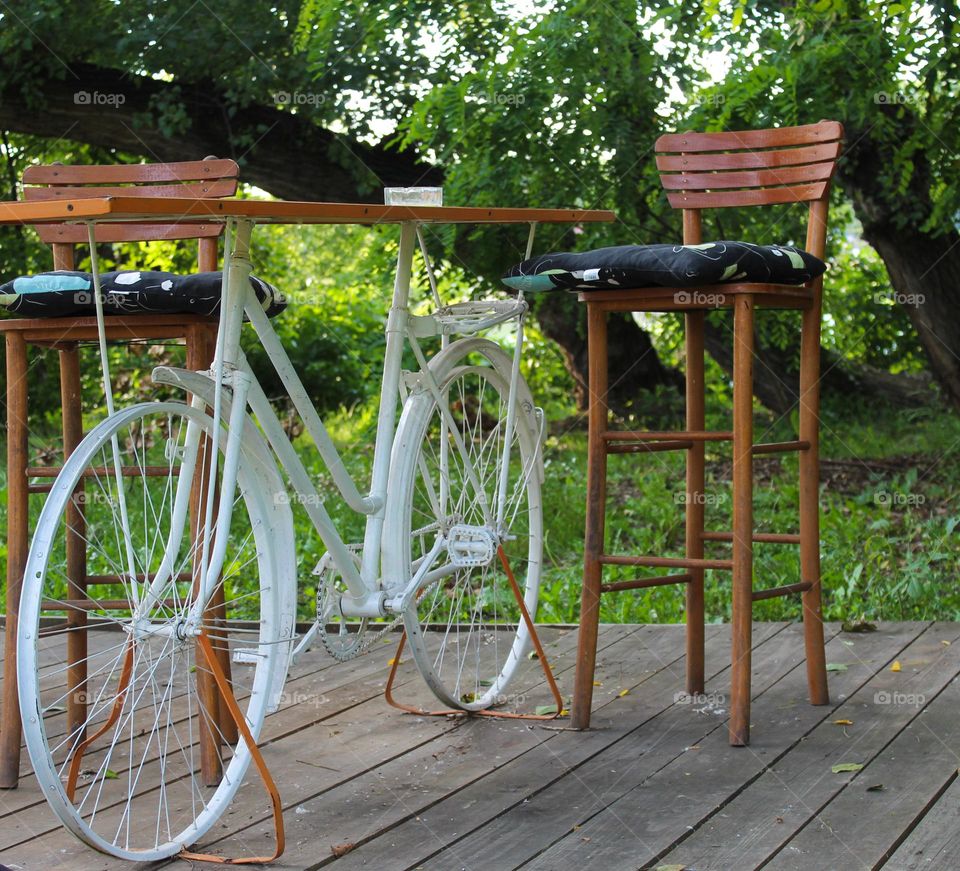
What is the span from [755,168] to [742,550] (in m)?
0.90

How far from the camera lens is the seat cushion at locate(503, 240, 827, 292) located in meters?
2.40

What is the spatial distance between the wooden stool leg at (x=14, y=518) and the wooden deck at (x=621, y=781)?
0.26 ft

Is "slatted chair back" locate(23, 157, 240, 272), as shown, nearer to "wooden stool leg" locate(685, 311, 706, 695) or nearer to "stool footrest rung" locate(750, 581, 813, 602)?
"wooden stool leg" locate(685, 311, 706, 695)

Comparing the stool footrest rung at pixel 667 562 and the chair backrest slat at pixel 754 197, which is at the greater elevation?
the chair backrest slat at pixel 754 197

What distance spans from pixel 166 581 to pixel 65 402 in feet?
2.06

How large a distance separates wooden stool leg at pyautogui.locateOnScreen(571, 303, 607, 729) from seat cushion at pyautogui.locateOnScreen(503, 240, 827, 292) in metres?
0.12

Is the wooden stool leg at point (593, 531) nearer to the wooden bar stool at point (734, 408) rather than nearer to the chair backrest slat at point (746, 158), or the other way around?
the wooden bar stool at point (734, 408)

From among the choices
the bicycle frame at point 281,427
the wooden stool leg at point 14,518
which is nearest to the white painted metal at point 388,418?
the bicycle frame at point 281,427

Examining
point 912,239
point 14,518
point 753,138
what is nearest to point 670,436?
point 753,138

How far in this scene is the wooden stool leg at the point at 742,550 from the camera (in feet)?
8.21

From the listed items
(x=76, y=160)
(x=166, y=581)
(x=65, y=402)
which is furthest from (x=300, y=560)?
(x=76, y=160)

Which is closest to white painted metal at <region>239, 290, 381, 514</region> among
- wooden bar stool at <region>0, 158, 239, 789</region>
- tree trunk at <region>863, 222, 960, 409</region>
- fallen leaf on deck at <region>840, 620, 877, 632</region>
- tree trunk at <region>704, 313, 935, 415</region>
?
wooden bar stool at <region>0, 158, 239, 789</region>

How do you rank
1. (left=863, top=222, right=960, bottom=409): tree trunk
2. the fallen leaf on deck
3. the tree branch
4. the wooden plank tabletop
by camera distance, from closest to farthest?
the wooden plank tabletop
the fallen leaf on deck
(left=863, top=222, right=960, bottom=409): tree trunk
the tree branch

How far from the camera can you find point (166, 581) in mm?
2027
